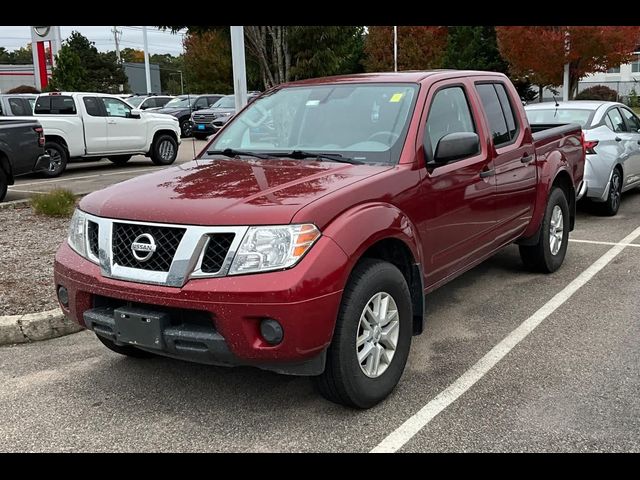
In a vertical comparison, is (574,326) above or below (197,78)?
below

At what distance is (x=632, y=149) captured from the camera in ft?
A: 31.3

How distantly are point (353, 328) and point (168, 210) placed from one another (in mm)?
1113

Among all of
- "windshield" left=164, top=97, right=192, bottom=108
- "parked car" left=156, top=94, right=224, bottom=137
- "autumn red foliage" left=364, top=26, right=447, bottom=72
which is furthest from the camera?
"autumn red foliage" left=364, top=26, right=447, bottom=72

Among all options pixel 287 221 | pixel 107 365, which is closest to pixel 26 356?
pixel 107 365

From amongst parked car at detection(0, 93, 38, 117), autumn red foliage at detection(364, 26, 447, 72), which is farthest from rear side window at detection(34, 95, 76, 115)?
autumn red foliage at detection(364, 26, 447, 72)

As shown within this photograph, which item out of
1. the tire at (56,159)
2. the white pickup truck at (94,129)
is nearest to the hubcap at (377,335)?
the white pickup truck at (94,129)

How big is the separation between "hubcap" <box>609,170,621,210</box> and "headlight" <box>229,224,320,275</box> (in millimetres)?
7029

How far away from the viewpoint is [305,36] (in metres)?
12.6

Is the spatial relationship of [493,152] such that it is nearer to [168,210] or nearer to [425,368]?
[425,368]

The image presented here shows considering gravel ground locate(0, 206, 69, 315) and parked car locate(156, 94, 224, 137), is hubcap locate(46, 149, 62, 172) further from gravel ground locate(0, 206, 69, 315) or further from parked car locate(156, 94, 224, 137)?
parked car locate(156, 94, 224, 137)

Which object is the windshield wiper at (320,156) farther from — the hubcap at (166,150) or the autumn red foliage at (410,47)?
the autumn red foliage at (410,47)

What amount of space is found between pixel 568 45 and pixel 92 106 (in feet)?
64.7

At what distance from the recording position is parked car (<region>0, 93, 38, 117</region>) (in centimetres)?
1393

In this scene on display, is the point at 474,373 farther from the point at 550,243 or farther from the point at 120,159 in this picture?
the point at 120,159
